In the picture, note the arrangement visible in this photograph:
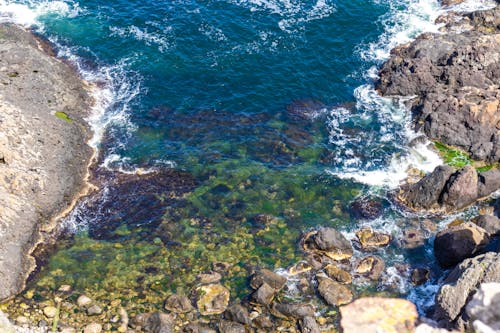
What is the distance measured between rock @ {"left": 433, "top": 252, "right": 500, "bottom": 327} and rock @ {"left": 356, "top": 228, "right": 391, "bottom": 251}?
840cm

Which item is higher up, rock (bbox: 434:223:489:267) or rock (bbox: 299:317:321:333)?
rock (bbox: 434:223:489:267)

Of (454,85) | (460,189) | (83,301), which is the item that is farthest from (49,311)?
(454,85)

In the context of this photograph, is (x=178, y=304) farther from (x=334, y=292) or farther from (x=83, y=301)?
(x=334, y=292)

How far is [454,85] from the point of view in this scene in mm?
60125

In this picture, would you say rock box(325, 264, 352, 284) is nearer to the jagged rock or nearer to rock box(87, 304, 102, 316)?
the jagged rock

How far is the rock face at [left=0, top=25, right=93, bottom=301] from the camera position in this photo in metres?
44.6

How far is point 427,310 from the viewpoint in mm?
41531

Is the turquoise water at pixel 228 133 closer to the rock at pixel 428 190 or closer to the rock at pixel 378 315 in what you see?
the rock at pixel 428 190

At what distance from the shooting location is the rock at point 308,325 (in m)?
39.3

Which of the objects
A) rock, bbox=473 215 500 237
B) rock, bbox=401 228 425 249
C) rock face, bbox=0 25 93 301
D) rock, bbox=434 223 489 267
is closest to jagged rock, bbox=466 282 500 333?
rock, bbox=434 223 489 267

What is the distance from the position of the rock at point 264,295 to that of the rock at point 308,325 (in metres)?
3.03

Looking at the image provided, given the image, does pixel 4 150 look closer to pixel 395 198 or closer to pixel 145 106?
pixel 145 106

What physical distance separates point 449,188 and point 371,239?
865 centimetres

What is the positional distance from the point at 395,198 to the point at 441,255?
315 inches
